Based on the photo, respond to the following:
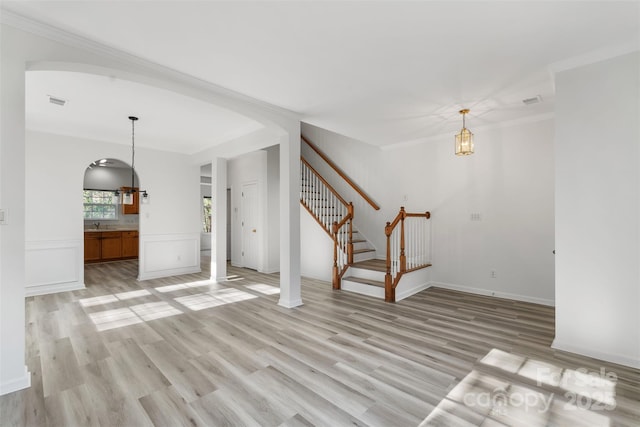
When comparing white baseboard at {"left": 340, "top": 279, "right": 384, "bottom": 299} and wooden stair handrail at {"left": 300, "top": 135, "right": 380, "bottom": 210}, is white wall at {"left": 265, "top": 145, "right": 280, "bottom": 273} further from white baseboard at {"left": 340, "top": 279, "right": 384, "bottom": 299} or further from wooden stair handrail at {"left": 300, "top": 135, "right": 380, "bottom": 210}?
white baseboard at {"left": 340, "top": 279, "right": 384, "bottom": 299}

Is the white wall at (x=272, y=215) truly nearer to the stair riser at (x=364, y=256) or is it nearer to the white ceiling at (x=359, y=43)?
the stair riser at (x=364, y=256)

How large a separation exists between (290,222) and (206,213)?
7678mm

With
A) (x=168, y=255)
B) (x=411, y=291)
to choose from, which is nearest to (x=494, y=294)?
(x=411, y=291)

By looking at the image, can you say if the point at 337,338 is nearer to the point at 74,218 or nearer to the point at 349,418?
the point at 349,418

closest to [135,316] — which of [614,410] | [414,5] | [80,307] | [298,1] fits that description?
[80,307]

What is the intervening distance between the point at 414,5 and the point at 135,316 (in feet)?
15.0

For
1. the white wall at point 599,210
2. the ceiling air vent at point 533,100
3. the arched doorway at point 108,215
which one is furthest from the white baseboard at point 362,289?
the arched doorway at point 108,215

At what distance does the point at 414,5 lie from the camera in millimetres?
2049

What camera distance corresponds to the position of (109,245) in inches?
330

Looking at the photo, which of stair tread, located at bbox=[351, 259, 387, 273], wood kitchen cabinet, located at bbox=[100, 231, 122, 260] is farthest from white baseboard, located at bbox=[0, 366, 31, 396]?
wood kitchen cabinet, located at bbox=[100, 231, 122, 260]

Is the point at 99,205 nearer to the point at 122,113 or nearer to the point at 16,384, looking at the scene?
the point at 122,113

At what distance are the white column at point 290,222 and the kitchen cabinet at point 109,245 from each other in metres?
6.72

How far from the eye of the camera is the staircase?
187 inches

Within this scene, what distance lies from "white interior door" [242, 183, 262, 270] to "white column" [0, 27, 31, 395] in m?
4.79
